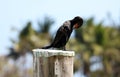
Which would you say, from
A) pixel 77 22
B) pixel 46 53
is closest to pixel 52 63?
pixel 46 53

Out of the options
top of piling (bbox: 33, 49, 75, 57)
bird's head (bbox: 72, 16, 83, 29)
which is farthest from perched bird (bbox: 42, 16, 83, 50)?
top of piling (bbox: 33, 49, 75, 57)

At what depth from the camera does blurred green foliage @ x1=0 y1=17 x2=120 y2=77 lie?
41.4 metres

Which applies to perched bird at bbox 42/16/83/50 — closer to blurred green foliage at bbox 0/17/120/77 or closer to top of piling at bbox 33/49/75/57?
top of piling at bbox 33/49/75/57

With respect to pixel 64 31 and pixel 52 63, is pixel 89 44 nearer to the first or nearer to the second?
pixel 64 31

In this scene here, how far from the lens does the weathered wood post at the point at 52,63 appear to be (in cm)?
434

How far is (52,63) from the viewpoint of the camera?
4391 mm

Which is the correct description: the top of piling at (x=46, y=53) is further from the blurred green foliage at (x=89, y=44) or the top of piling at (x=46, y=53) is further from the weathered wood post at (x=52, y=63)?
the blurred green foliage at (x=89, y=44)

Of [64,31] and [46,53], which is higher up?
[64,31]

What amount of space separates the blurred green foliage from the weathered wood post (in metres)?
35.2

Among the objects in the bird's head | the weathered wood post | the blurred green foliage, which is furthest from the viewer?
the blurred green foliage

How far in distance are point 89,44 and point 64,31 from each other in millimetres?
36650

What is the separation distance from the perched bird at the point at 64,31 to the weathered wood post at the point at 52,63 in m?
0.74

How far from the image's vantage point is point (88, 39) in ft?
140

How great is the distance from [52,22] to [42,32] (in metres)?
1.74
